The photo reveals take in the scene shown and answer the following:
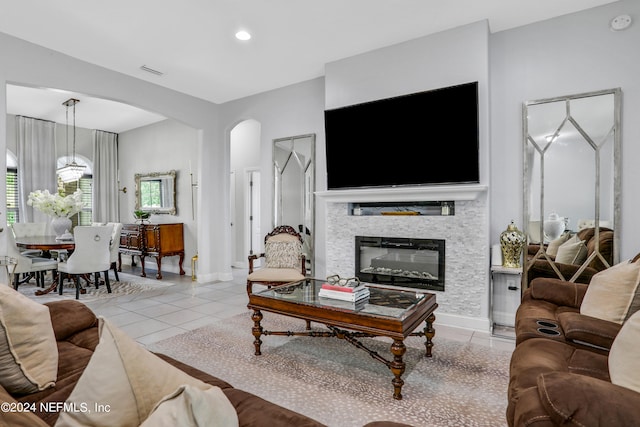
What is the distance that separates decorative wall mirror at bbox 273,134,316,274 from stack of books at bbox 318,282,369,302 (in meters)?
2.04

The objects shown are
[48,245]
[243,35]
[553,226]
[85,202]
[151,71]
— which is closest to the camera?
[553,226]

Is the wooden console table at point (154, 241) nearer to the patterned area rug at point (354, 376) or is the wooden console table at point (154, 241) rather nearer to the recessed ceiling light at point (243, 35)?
the patterned area rug at point (354, 376)

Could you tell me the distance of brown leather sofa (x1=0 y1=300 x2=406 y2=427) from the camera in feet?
2.72

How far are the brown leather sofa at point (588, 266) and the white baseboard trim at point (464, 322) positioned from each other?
63cm

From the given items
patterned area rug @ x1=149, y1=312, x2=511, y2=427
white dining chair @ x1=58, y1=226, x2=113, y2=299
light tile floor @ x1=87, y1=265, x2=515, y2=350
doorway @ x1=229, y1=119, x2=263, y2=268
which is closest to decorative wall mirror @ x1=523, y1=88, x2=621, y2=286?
light tile floor @ x1=87, y1=265, x2=515, y2=350

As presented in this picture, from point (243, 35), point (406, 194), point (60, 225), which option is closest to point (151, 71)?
point (243, 35)

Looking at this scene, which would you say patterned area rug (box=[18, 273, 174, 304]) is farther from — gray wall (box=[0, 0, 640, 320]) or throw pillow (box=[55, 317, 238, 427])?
throw pillow (box=[55, 317, 238, 427])

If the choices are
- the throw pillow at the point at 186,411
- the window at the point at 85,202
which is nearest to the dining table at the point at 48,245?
the window at the point at 85,202

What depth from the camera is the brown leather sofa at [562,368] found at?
3.29 ft

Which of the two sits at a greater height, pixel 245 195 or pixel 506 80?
pixel 506 80

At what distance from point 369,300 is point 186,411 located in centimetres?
207

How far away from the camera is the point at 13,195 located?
20.9ft

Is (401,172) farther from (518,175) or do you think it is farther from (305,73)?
(305,73)

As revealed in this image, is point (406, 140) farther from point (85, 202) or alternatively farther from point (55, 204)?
point (85, 202)
